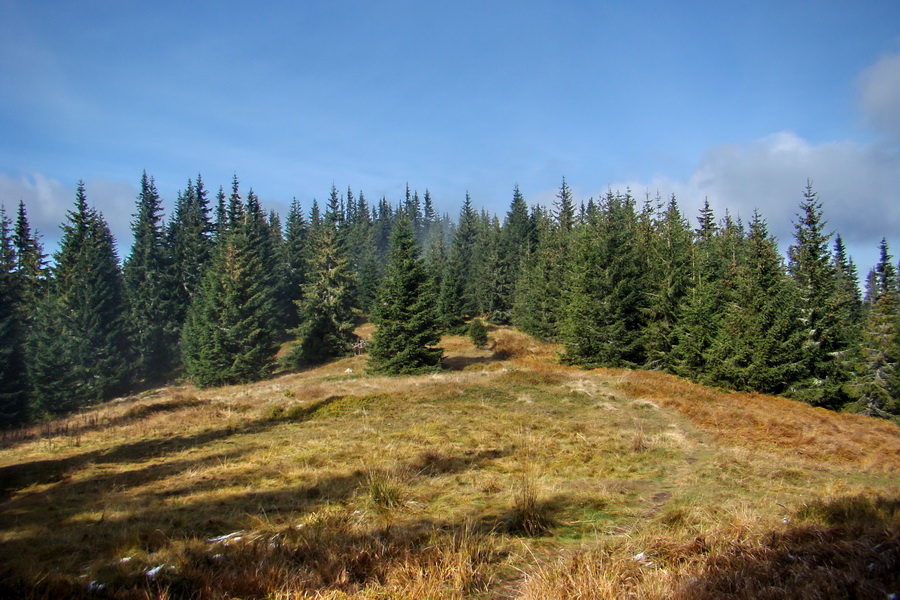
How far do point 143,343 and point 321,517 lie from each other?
5358 cm

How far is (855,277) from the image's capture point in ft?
170

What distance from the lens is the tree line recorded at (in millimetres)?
26375

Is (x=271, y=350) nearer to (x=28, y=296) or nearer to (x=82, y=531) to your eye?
(x=28, y=296)

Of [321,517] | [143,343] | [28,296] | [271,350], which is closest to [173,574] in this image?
[321,517]

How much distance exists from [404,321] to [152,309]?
35.3 m

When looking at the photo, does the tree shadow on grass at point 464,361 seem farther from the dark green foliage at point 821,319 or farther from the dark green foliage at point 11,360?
the dark green foliage at point 11,360

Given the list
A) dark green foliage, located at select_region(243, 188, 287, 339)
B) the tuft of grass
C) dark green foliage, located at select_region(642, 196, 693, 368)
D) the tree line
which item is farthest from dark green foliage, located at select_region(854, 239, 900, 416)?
dark green foliage, located at select_region(243, 188, 287, 339)

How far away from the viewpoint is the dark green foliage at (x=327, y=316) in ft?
154

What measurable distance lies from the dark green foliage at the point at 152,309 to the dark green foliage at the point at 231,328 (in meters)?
8.42

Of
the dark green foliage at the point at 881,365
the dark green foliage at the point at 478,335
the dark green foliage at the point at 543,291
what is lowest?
the dark green foliage at the point at 881,365

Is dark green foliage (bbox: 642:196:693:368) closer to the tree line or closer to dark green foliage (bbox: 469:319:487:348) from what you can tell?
the tree line

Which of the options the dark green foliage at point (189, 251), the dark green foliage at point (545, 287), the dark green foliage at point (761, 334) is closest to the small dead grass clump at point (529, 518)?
the dark green foliage at point (761, 334)

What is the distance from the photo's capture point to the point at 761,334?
2483 centimetres

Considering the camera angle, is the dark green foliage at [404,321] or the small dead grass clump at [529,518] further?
the dark green foliage at [404,321]
